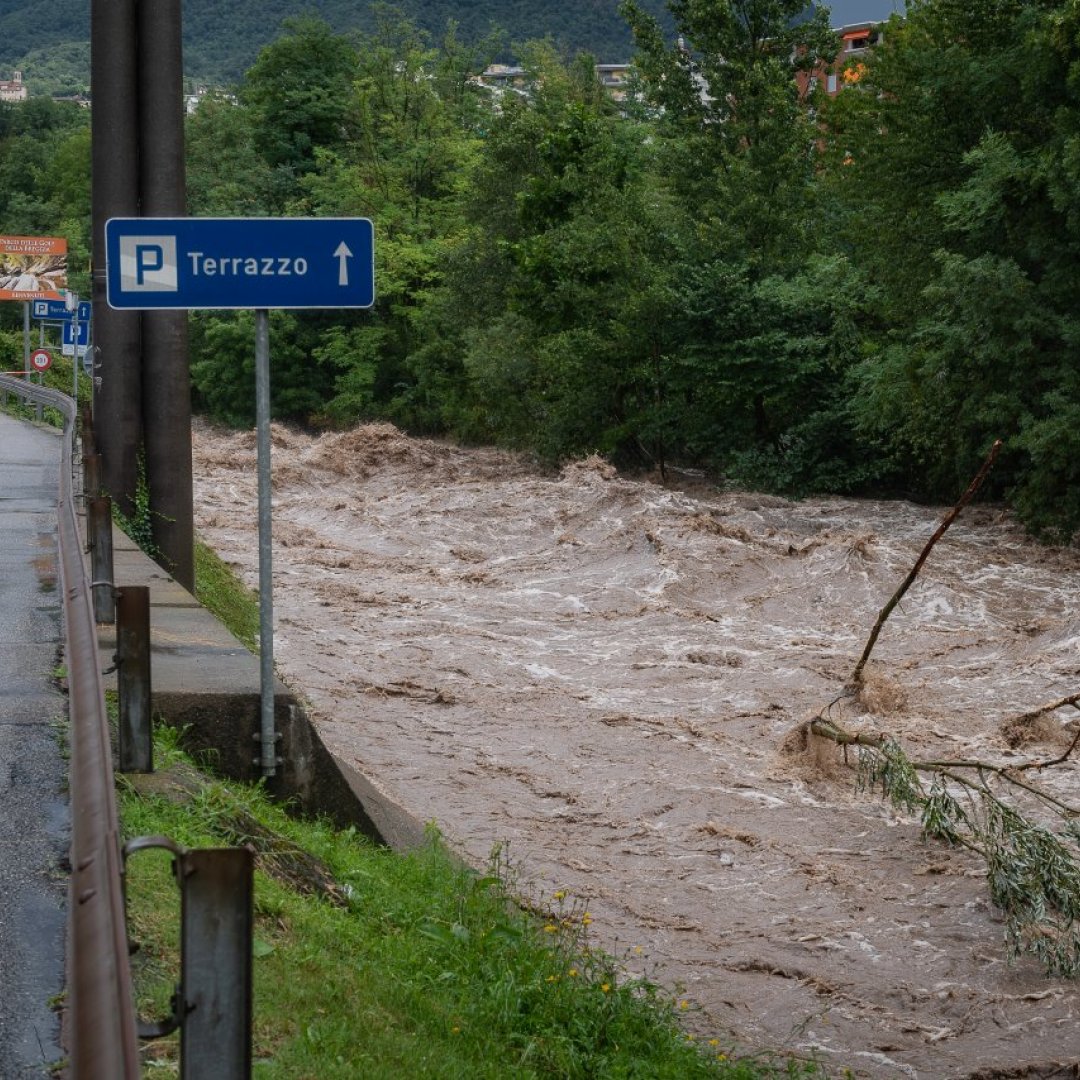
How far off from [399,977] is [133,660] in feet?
5.02

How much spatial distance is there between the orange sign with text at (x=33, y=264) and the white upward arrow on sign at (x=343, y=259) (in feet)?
155

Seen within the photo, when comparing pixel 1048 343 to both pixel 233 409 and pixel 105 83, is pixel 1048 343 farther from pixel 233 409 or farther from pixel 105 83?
pixel 233 409

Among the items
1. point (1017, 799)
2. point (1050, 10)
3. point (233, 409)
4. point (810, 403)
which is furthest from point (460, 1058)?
point (233, 409)

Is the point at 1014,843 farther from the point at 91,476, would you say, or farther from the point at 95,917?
the point at 95,917

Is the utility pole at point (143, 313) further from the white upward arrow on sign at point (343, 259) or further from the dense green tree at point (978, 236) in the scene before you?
the dense green tree at point (978, 236)

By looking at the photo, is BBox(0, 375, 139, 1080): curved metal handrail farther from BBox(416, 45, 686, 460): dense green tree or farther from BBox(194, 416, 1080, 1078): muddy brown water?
BBox(416, 45, 686, 460): dense green tree

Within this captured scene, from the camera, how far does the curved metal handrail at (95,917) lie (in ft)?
8.30

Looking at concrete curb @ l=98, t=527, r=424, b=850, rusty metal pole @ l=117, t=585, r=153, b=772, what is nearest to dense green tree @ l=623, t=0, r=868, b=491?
concrete curb @ l=98, t=527, r=424, b=850

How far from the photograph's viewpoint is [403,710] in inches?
614

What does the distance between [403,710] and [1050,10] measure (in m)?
18.0

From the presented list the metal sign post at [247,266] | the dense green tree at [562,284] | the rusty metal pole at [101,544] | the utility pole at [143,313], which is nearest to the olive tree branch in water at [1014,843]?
the metal sign post at [247,266]

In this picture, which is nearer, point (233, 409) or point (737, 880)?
point (737, 880)

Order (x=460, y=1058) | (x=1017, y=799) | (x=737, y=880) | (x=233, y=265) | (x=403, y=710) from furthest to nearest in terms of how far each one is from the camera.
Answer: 1. (x=403, y=710)
2. (x=1017, y=799)
3. (x=737, y=880)
4. (x=233, y=265)
5. (x=460, y=1058)

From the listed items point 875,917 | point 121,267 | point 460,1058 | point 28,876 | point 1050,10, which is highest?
point 1050,10
